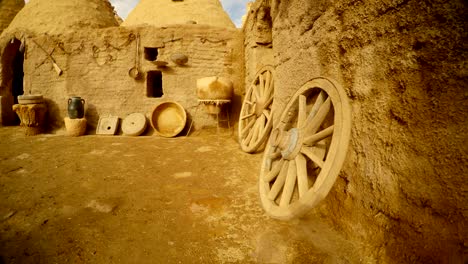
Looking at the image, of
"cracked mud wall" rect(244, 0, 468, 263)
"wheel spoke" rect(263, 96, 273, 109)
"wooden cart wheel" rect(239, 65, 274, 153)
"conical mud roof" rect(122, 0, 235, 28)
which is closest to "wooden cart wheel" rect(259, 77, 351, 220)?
"cracked mud wall" rect(244, 0, 468, 263)

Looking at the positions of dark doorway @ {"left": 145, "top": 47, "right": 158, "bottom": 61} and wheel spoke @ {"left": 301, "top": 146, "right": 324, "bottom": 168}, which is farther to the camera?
dark doorway @ {"left": 145, "top": 47, "right": 158, "bottom": 61}

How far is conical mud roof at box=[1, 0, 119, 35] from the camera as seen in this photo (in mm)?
6176

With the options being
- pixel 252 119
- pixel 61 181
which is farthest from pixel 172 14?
pixel 61 181

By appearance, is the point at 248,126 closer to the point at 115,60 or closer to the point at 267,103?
the point at 267,103

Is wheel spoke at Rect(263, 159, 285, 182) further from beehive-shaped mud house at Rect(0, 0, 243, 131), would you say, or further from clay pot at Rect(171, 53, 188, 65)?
clay pot at Rect(171, 53, 188, 65)

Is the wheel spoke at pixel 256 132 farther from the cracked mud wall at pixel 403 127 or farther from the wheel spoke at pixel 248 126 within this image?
the cracked mud wall at pixel 403 127

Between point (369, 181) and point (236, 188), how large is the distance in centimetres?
134

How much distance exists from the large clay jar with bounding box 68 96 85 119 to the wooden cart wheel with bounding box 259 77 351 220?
5.45 m

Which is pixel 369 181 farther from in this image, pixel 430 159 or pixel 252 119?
pixel 252 119

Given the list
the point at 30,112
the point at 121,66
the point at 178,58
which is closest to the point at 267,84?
the point at 178,58

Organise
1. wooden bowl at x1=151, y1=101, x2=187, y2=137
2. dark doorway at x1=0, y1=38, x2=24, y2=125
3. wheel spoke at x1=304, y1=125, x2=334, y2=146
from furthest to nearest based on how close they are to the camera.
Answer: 1. dark doorway at x1=0, y1=38, x2=24, y2=125
2. wooden bowl at x1=151, y1=101, x2=187, y2=137
3. wheel spoke at x1=304, y1=125, x2=334, y2=146

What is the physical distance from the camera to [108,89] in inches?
228

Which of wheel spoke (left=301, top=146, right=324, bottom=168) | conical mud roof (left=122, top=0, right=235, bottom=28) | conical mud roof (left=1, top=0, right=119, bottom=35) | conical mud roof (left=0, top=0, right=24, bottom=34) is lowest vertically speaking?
wheel spoke (left=301, top=146, right=324, bottom=168)

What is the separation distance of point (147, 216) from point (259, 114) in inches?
88.1
